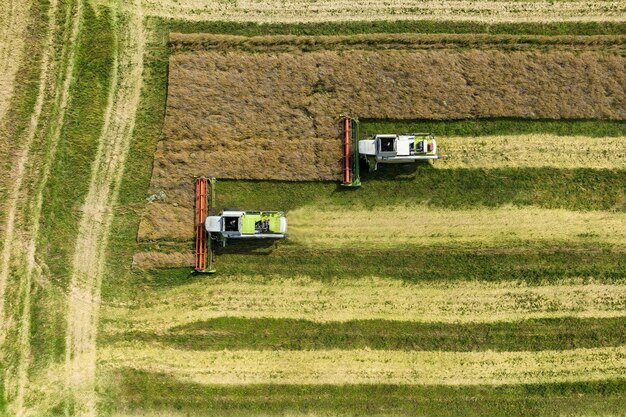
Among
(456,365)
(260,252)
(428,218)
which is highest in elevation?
(428,218)

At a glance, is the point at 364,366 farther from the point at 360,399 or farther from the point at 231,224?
the point at 231,224

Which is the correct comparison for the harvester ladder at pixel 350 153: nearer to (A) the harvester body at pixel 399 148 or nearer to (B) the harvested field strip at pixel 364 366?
(A) the harvester body at pixel 399 148

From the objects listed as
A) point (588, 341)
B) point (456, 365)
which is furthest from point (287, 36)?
point (588, 341)

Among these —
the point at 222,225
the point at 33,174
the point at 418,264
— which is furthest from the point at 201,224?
the point at 418,264

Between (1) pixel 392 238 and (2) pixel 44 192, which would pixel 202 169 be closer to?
(2) pixel 44 192

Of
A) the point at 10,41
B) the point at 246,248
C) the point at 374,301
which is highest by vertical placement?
the point at 10,41

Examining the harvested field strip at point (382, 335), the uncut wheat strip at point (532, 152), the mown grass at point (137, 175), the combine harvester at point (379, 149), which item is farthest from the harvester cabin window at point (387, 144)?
the mown grass at point (137, 175)
